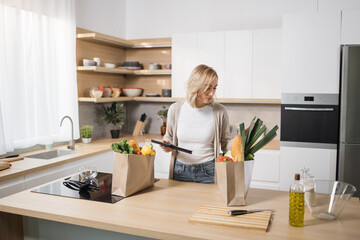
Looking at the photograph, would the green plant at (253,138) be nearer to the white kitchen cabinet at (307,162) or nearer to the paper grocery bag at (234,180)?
the paper grocery bag at (234,180)

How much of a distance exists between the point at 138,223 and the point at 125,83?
Result: 11.9 ft

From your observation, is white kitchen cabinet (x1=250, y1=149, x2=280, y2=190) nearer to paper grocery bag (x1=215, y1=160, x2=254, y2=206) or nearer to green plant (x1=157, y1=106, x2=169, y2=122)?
green plant (x1=157, y1=106, x2=169, y2=122)

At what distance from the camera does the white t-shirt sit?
2.40m

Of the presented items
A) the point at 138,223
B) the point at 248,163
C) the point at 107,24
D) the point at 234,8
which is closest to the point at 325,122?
the point at 234,8

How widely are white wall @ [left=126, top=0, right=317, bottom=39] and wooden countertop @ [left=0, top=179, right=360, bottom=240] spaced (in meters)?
2.82

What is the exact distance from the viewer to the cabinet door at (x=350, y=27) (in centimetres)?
333

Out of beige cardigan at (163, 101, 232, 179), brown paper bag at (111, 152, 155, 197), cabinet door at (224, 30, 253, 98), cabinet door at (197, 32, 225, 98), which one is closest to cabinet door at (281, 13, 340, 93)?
cabinet door at (224, 30, 253, 98)

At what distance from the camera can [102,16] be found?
4371 mm

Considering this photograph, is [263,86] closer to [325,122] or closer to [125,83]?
[325,122]

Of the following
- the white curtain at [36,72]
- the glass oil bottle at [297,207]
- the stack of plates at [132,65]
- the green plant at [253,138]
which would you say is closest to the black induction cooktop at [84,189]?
the green plant at [253,138]

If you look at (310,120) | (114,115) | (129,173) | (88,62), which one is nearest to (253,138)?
(129,173)

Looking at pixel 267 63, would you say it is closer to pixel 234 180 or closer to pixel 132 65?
pixel 132 65

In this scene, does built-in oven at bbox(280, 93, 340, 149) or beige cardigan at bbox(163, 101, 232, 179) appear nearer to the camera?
beige cardigan at bbox(163, 101, 232, 179)

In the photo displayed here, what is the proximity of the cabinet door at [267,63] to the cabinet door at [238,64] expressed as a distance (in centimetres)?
7
